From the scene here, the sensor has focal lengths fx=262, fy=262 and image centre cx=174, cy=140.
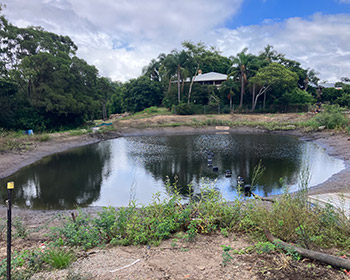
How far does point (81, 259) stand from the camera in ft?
13.5

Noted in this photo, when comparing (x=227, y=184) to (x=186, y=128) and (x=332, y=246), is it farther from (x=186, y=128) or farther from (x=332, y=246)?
(x=186, y=128)

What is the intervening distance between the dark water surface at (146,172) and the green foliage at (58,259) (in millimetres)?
3073

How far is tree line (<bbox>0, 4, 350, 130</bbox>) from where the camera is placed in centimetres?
2411

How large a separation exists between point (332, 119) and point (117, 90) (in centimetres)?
4014

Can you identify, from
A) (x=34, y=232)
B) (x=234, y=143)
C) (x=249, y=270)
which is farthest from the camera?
(x=234, y=143)

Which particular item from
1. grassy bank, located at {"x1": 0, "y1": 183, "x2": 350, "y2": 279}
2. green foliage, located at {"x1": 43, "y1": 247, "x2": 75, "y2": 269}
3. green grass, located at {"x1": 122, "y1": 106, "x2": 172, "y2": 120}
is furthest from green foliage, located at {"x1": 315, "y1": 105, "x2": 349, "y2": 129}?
green foliage, located at {"x1": 43, "y1": 247, "x2": 75, "y2": 269}

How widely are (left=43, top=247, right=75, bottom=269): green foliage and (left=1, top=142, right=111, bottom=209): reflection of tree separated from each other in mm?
5638

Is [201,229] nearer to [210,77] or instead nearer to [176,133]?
[176,133]

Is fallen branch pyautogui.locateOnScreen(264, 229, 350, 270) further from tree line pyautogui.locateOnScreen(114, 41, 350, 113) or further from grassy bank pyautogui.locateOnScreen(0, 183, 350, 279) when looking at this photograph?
tree line pyautogui.locateOnScreen(114, 41, 350, 113)

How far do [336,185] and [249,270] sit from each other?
845 cm

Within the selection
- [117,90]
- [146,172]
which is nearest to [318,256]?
[146,172]

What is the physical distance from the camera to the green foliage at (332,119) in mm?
23500

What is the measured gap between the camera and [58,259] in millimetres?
3891

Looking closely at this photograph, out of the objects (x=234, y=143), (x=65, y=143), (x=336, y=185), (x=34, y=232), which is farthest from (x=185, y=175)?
(x=65, y=143)
